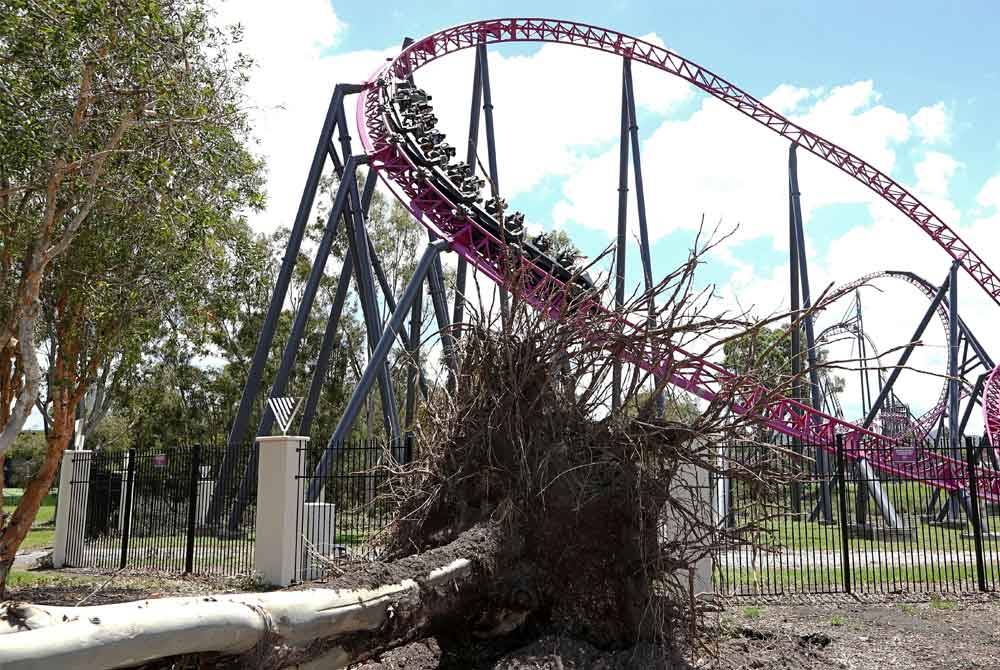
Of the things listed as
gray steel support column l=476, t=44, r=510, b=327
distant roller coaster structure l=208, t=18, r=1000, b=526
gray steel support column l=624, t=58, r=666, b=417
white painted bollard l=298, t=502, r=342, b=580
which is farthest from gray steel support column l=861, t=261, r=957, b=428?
white painted bollard l=298, t=502, r=342, b=580

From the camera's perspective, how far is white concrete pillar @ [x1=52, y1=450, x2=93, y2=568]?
14586 millimetres

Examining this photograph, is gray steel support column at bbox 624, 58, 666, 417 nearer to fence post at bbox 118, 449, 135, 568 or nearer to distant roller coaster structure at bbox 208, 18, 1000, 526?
distant roller coaster structure at bbox 208, 18, 1000, 526

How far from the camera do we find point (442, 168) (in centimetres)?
2033

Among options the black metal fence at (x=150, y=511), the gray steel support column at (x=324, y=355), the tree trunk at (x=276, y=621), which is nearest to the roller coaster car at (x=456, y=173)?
the gray steel support column at (x=324, y=355)

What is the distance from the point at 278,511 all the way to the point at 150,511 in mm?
4547

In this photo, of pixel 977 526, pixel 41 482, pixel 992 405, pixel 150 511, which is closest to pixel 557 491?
pixel 977 526

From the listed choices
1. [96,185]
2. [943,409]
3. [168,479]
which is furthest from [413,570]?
[943,409]

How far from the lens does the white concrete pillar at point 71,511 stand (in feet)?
47.9

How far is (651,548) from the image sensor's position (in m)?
5.88

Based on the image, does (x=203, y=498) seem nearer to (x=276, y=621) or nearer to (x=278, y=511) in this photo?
(x=278, y=511)

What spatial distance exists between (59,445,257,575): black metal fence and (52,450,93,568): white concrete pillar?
0.7 inches

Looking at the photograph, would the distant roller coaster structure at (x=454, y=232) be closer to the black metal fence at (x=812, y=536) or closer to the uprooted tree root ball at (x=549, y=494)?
the black metal fence at (x=812, y=536)

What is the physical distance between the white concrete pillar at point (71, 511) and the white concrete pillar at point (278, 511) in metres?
5.16

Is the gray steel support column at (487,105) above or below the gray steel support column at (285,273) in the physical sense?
above
